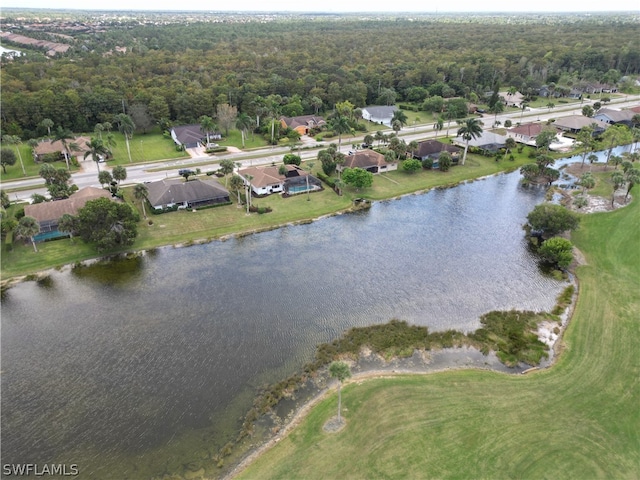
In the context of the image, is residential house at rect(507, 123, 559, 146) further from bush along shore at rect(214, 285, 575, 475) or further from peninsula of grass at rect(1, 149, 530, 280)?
bush along shore at rect(214, 285, 575, 475)

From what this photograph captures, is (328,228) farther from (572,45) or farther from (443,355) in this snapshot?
(572,45)

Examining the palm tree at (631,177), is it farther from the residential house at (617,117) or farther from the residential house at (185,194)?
the residential house at (185,194)

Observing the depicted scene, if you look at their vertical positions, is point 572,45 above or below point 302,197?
above

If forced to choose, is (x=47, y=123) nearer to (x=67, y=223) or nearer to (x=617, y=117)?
(x=67, y=223)

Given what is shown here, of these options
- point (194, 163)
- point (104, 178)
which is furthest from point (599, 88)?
point (104, 178)

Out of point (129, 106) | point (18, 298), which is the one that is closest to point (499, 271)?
point (18, 298)

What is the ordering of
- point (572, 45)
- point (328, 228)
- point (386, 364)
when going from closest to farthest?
point (386, 364), point (328, 228), point (572, 45)
